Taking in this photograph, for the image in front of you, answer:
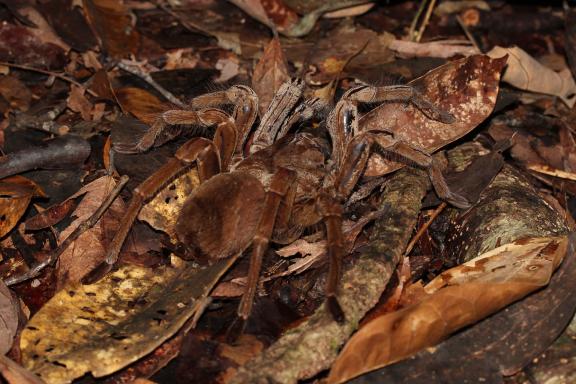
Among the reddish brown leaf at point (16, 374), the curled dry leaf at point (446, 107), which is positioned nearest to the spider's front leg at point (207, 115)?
the curled dry leaf at point (446, 107)

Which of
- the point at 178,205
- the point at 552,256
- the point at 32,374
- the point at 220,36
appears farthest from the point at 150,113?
the point at 552,256

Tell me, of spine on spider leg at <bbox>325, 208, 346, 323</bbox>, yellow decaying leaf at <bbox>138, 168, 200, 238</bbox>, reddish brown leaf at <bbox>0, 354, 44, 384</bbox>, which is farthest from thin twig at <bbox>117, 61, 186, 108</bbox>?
reddish brown leaf at <bbox>0, 354, 44, 384</bbox>

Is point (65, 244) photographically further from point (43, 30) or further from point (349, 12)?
point (349, 12)

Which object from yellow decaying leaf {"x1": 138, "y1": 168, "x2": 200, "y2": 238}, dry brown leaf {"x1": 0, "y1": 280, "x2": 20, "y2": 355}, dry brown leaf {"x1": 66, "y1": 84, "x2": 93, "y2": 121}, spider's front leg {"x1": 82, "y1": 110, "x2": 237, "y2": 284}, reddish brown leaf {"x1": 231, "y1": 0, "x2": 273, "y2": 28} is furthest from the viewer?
reddish brown leaf {"x1": 231, "y1": 0, "x2": 273, "y2": 28}

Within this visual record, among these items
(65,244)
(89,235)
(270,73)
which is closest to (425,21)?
(270,73)

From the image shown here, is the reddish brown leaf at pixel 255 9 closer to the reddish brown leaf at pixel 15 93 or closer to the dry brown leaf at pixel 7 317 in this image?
the reddish brown leaf at pixel 15 93

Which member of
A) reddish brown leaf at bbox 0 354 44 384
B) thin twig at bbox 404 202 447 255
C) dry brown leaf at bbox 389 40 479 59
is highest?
dry brown leaf at bbox 389 40 479 59

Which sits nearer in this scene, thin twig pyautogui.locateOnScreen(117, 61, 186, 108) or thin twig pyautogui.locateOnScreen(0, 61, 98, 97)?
thin twig pyautogui.locateOnScreen(117, 61, 186, 108)

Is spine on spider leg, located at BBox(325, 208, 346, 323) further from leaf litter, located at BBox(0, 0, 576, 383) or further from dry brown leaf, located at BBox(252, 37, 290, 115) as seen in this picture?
dry brown leaf, located at BBox(252, 37, 290, 115)

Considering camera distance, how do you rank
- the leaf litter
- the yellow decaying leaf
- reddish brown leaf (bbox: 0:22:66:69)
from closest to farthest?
1. the leaf litter
2. the yellow decaying leaf
3. reddish brown leaf (bbox: 0:22:66:69)
